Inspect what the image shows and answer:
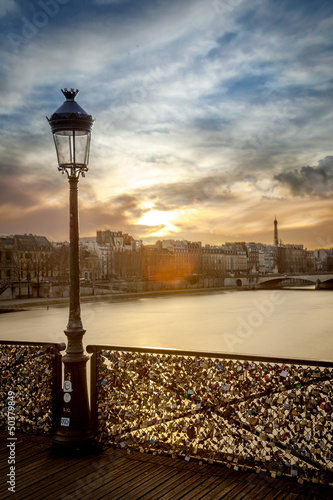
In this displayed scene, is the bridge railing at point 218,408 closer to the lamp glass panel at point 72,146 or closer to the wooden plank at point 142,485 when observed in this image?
the wooden plank at point 142,485

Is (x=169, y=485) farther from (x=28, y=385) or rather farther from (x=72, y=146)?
(x=72, y=146)

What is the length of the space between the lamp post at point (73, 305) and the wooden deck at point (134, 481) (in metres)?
0.27

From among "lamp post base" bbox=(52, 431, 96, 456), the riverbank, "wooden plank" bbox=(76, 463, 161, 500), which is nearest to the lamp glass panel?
"lamp post base" bbox=(52, 431, 96, 456)

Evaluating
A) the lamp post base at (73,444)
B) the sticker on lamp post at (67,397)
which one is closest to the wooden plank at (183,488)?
the lamp post base at (73,444)

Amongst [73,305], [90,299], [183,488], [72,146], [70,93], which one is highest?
[70,93]

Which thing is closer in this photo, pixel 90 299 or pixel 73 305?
pixel 73 305

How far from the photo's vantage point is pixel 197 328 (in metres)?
36.0

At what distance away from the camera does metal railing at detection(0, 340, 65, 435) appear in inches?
234

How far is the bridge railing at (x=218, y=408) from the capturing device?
187 inches

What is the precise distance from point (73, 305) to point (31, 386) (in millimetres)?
1139

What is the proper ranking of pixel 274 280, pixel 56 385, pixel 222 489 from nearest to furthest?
1. pixel 222 489
2. pixel 56 385
3. pixel 274 280

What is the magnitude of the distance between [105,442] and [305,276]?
9255 centimetres

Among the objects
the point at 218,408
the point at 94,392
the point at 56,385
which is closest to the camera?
the point at 218,408

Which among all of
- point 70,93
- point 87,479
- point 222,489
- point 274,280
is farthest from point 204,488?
point 274,280
